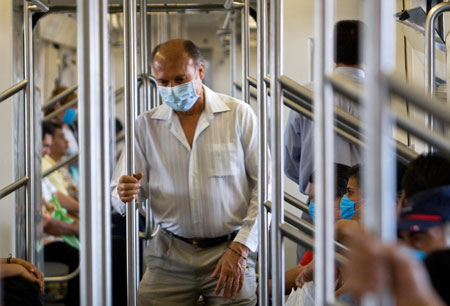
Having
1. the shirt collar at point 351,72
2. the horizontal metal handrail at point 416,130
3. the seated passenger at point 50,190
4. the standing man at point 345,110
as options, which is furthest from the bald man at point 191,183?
the seated passenger at point 50,190

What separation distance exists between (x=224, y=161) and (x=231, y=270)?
1.48 ft

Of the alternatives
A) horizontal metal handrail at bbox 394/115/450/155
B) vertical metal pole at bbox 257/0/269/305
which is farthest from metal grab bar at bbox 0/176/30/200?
horizontal metal handrail at bbox 394/115/450/155

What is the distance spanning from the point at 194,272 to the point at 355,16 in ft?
6.63

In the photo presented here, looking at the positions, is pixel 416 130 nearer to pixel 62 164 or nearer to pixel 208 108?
pixel 208 108

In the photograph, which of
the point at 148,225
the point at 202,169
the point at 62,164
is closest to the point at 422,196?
the point at 202,169

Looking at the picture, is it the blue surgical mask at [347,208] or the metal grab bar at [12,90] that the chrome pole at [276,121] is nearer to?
the blue surgical mask at [347,208]

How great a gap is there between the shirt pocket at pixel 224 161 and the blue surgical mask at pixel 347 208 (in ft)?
1.50

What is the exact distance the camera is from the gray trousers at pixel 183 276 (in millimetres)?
2816

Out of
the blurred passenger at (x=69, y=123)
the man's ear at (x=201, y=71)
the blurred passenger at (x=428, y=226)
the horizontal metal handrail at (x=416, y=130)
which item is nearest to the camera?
the horizontal metal handrail at (x=416, y=130)

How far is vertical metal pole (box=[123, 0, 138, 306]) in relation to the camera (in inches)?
89.9

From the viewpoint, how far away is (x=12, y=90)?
2.74 metres

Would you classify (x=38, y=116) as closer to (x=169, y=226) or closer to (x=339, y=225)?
(x=169, y=226)

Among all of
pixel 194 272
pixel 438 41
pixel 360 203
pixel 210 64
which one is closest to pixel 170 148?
pixel 194 272

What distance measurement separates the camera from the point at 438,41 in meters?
3.59
